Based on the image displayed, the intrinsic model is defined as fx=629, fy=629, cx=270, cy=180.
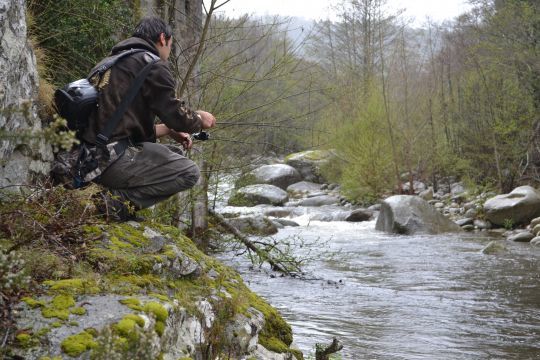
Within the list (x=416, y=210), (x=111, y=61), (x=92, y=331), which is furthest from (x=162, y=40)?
(x=416, y=210)

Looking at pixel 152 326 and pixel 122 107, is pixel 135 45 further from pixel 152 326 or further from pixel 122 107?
pixel 152 326

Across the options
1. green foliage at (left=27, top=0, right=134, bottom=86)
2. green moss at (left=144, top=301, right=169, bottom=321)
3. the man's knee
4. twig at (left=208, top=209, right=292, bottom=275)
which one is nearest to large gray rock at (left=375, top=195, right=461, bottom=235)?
twig at (left=208, top=209, right=292, bottom=275)

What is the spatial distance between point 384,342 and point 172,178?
10.0ft

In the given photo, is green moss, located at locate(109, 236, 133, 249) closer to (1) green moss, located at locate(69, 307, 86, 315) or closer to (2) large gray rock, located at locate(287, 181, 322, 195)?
(1) green moss, located at locate(69, 307, 86, 315)

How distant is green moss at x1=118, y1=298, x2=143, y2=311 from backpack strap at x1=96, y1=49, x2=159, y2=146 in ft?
4.54

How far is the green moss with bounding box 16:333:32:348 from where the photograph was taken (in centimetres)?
245

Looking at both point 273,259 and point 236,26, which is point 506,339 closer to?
point 273,259

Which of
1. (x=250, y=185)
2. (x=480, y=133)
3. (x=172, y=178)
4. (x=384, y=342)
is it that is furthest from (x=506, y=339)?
(x=480, y=133)

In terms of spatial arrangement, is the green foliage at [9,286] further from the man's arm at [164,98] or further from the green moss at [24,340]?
the man's arm at [164,98]

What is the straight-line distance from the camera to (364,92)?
22234 millimetres

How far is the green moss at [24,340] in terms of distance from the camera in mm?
2450

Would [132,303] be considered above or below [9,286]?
below

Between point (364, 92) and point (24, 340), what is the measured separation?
810 inches

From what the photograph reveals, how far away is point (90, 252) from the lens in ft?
11.2
